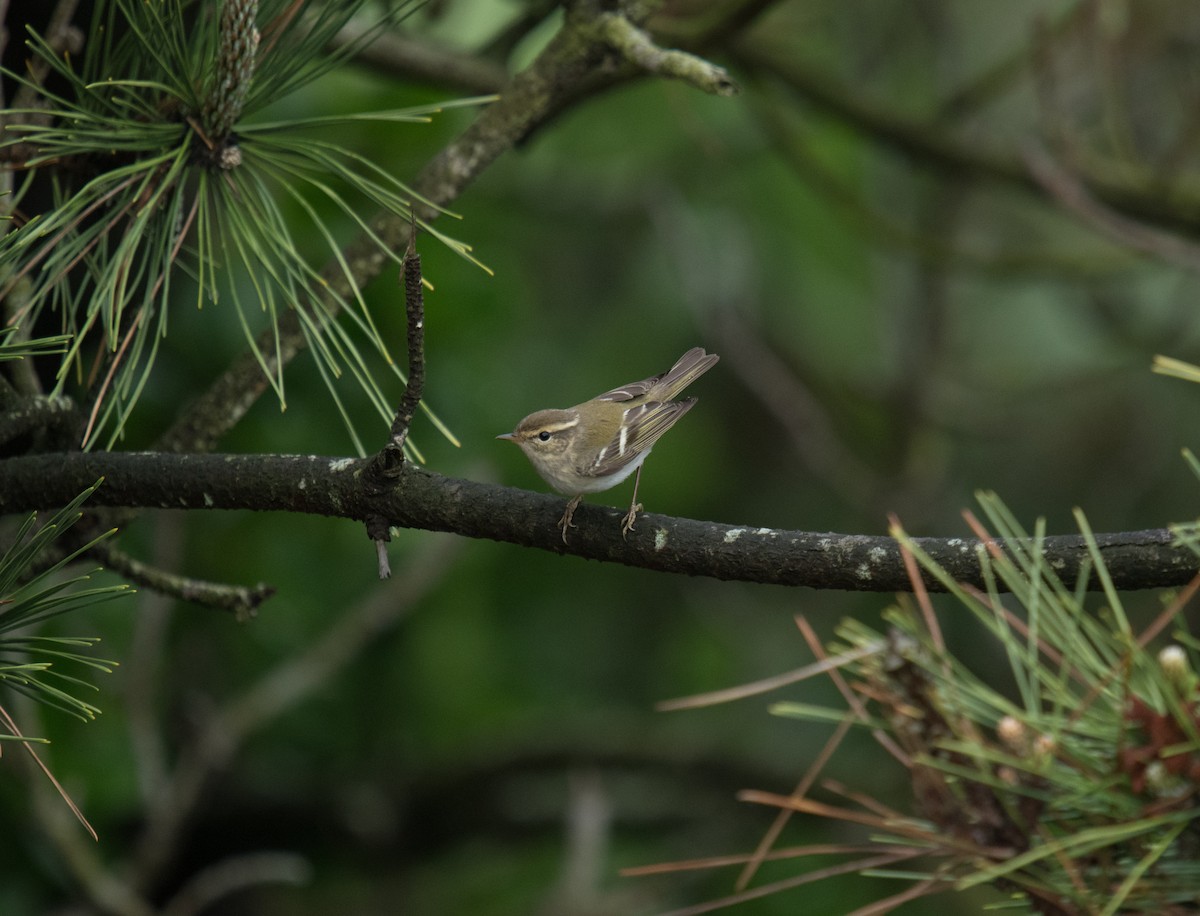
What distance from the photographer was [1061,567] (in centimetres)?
201

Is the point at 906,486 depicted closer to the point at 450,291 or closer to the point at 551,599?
the point at 551,599

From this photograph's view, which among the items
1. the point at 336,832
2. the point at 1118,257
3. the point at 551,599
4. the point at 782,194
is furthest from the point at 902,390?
the point at 336,832

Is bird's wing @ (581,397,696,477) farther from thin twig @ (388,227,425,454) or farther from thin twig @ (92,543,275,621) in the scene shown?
thin twig @ (388,227,425,454)

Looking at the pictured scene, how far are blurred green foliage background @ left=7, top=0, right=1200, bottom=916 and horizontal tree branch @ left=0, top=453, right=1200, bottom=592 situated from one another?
2.16 metres

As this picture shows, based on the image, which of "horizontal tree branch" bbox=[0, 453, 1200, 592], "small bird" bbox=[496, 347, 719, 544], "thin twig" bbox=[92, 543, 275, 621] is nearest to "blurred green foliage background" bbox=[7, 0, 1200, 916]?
"small bird" bbox=[496, 347, 719, 544]

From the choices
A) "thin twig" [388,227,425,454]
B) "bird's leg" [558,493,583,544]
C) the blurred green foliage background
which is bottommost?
the blurred green foliage background

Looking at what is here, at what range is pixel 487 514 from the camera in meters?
2.27

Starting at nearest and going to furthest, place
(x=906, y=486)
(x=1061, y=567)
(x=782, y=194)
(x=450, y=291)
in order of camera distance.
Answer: (x=1061, y=567), (x=450, y=291), (x=906, y=486), (x=782, y=194)

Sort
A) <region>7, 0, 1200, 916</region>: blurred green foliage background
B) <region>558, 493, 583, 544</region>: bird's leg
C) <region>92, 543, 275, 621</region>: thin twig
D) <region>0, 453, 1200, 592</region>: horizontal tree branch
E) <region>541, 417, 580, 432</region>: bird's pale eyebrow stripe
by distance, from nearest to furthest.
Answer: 1. <region>0, 453, 1200, 592</region>: horizontal tree branch
2. <region>558, 493, 583, 544</region>: bird's leg
3. <region>92, 543, 275, 621</region>: thin twig
4. <region>541, 417, 580, 432</region>: bird's pale eyebrow stripe
5. <region>7, 0, 1200, 916</region>: blurred green foliage background

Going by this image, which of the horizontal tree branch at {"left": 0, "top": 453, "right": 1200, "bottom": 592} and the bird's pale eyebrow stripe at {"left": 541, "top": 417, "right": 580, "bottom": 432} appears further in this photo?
the bird's pale eyebrow stripe at {"left": 541, "top": 417, "right": 580, "bottom": 432}

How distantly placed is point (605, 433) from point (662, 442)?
10.8ft

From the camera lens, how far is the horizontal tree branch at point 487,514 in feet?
6.73

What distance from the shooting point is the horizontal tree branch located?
2053mm

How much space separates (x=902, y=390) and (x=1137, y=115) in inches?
92.5
